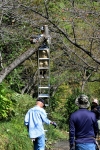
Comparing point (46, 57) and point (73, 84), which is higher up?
point (46, 57)

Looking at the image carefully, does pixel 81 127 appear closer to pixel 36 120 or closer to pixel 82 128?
pixel 82 128

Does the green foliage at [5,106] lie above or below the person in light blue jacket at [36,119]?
below

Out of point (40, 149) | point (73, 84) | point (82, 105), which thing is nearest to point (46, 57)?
point (40, 149)

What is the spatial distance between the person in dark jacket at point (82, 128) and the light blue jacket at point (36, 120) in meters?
2.47

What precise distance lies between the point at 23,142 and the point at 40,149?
325cm

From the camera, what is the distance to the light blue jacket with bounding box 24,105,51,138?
9.01m

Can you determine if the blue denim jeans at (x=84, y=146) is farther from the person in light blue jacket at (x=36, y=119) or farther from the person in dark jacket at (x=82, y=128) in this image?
the person in light blue jacket at (x=36, y=119)

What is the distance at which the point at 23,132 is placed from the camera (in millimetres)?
13539

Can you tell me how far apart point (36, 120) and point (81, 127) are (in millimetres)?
2599

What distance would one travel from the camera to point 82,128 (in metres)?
6.58

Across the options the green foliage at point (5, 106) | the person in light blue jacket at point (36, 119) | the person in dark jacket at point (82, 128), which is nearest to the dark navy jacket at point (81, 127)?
the person in dark jacket at point (82, 128)

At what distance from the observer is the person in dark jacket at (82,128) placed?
6551 millimetres

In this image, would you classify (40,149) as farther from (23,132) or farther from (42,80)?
(23,132)

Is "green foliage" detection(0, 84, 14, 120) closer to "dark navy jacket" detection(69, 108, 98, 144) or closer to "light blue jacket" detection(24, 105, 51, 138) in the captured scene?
"light blue jacket" detection(24, 105, 51, 138)
